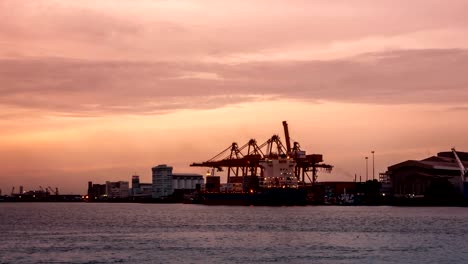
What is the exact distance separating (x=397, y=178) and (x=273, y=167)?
40.9 metres

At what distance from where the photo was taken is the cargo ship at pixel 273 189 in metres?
162

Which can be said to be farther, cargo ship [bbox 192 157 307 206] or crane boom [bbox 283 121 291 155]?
crane boom [bbox 283 121 291 155]

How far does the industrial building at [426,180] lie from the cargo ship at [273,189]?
34992mm

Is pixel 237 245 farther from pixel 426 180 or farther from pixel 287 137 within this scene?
pixel 426 180

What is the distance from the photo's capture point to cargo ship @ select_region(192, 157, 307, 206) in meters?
162

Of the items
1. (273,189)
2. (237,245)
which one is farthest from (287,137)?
(237,245)

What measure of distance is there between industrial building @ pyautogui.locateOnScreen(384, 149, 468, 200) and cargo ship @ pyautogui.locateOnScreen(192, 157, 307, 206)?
115 ft

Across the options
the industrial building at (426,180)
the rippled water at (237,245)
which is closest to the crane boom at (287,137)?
the industrial building at (426,180)

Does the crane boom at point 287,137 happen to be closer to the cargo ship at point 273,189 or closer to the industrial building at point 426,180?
the cargo ship at point 273,189

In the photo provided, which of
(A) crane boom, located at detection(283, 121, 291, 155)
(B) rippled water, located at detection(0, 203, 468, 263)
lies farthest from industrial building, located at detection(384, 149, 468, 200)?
(B) rippled water, located at detection(0, 203, 468, 263)

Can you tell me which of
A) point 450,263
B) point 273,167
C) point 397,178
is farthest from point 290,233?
point 397,178

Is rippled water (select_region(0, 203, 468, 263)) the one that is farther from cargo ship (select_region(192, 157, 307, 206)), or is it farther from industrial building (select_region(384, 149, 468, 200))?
industrial building (select_region(384, 149, 468, 200))

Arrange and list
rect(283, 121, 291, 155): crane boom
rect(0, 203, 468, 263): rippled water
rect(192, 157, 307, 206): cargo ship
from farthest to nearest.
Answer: rect(283, 121, 291, 155): crane boom → rect(192, 157, 307, 206): cargo ship → rect(0, 203, 468, 263): rippled water

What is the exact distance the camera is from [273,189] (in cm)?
16150
